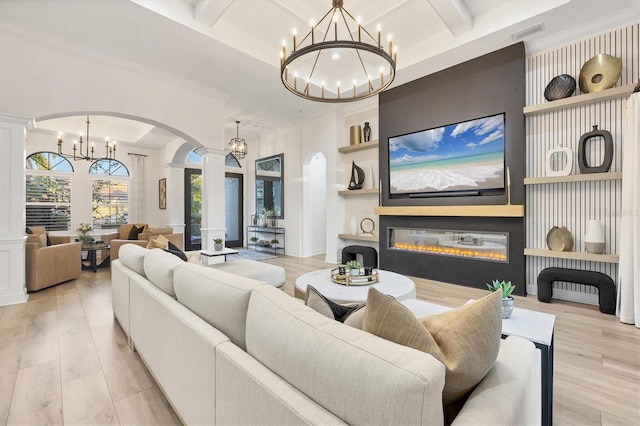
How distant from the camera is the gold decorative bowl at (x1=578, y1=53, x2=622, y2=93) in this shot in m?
3.34

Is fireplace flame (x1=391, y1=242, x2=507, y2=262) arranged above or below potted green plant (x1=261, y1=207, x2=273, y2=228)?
below

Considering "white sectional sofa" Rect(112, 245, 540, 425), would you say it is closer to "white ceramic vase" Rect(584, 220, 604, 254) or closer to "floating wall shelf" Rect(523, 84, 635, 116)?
"white ceramic vase" Rect(584, 220, 604, 254)

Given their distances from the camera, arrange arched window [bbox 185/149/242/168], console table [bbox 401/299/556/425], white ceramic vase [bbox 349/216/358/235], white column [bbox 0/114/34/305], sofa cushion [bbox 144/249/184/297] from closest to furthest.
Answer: console table [bbox 401/299/556/425] → sofa cushion [bbox 144/249/184/297] → white column [bbox 0/114/34/305] → white ceramic vase [bbox 349/216/358/235] → arched window [bbox 185/149/242/168]

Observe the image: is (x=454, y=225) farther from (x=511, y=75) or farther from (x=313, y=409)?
(x=313, y=409)

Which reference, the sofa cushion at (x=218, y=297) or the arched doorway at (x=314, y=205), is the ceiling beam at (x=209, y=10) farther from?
the arched doorway at (x=314, y=205)

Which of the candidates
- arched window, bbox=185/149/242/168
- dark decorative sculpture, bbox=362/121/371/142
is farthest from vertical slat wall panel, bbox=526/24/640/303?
arched window, bbox=185/149/242/168

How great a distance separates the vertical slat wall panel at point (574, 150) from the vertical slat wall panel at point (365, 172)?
254 centimetres

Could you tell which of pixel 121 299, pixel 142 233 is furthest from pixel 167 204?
pixel 121 299

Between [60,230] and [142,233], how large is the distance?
2.87 metres

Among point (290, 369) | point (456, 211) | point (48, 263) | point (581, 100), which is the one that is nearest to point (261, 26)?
point (456, 211)

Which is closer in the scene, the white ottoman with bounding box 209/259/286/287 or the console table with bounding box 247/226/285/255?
the white ottoman with bounding box 209/259/286/287

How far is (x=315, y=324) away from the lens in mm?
929

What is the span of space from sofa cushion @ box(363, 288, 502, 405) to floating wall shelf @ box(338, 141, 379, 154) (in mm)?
4993

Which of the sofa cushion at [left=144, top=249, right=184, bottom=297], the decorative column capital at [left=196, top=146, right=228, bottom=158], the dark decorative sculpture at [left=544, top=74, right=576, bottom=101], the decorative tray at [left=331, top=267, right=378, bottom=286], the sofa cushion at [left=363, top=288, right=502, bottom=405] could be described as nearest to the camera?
the sofa cushion at [left=363, top=288, right=502, bottom=405]
